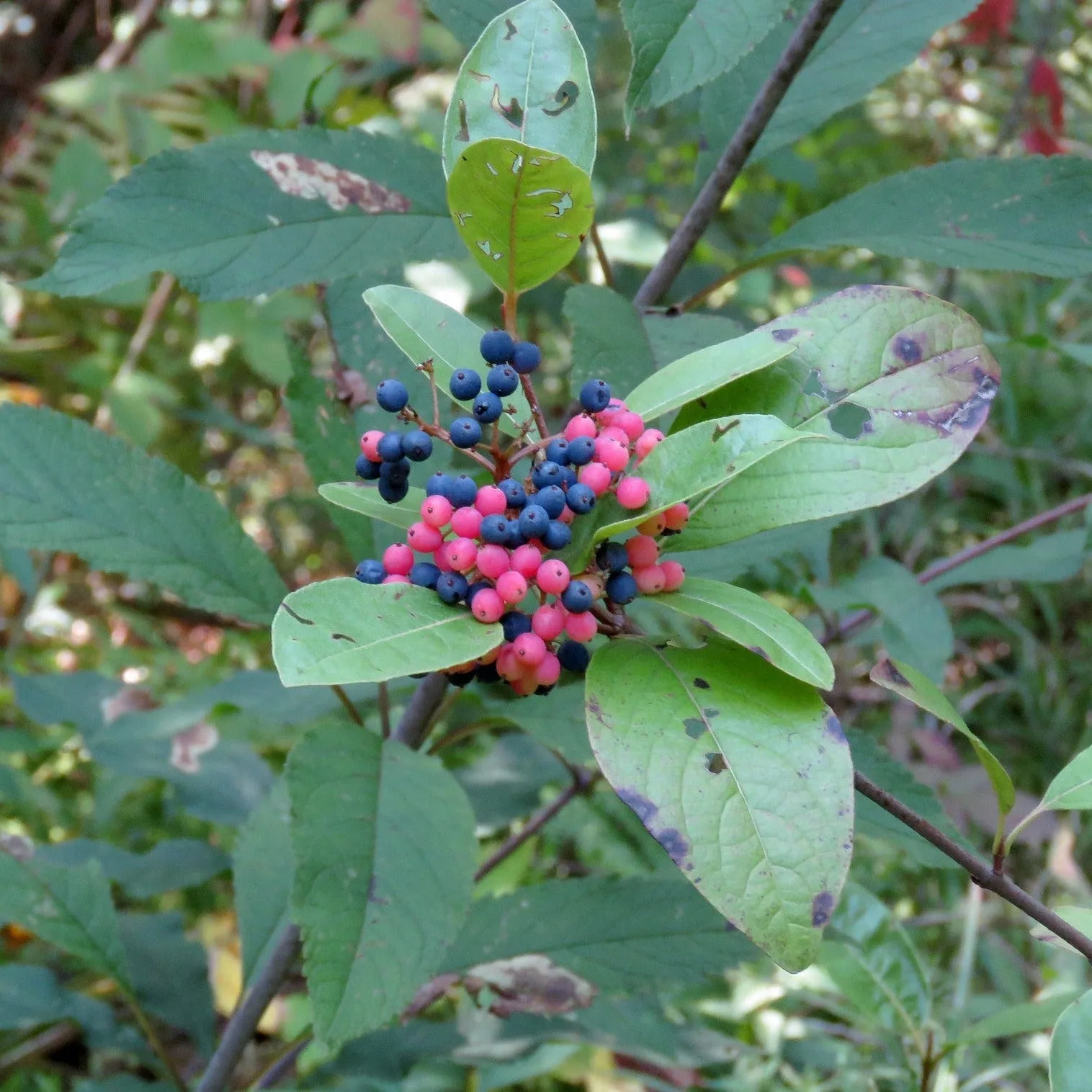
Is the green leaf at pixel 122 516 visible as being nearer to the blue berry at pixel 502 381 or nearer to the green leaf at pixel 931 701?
the blue berry at pixel 502 381

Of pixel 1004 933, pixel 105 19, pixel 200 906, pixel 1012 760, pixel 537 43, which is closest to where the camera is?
pixel 537 43

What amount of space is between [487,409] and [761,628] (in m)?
0.18

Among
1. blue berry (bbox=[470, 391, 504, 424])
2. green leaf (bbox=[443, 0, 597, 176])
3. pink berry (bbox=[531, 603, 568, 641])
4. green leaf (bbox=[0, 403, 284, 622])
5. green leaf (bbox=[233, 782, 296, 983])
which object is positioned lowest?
green leaf (bbox=[233, 782, 296, 983])

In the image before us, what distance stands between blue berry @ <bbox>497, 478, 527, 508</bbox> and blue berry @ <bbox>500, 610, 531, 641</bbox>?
56mm

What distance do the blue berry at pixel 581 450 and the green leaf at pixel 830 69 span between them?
49 centimetres

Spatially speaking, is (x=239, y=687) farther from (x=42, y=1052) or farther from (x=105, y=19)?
(x=105, y=19)

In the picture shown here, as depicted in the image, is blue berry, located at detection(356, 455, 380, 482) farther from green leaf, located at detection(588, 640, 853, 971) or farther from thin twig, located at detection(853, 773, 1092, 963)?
thin twig, located at detection(853, 773, 1092, 963)

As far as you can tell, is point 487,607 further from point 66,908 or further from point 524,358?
point 66,908

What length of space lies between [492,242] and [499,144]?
7 centimetres

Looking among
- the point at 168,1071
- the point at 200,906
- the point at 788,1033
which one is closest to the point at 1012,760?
the point at 788,1033

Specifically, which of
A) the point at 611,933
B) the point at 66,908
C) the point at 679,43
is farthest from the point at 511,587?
the point at 66,908

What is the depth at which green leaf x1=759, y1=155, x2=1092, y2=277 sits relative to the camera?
0.76 metres

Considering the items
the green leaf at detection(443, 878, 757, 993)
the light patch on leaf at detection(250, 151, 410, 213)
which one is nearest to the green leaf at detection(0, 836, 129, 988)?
the green leaf at detection(443, 878, 757, 993)

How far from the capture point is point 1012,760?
2537 mm
